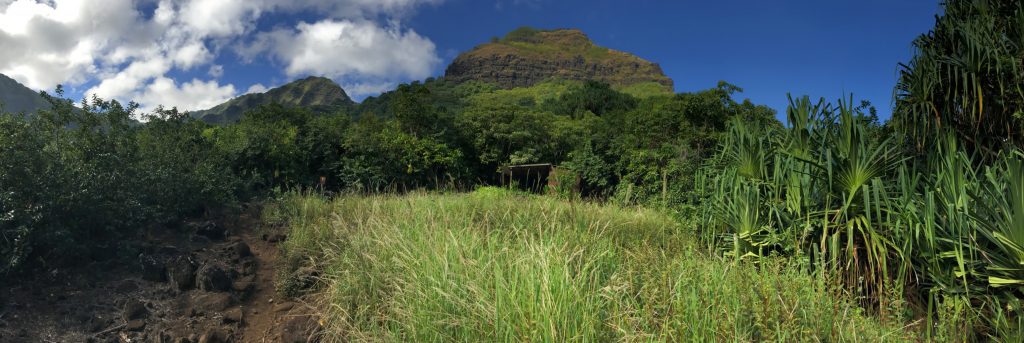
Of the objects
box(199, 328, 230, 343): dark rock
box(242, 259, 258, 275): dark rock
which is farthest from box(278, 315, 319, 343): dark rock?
box(242, 259, 258, 275): dark rock

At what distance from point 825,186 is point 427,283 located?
13.5 feet

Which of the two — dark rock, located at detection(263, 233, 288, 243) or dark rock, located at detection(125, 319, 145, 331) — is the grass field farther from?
dark rock, located at detection(125, 319, 145, 331)

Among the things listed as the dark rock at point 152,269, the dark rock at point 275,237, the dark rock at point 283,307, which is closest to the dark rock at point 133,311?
the dark rock at point 152,269

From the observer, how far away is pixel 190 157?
8.55 m

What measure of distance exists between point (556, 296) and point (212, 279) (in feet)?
12.9

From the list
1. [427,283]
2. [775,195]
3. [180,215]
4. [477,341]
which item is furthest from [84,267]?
[775,195]

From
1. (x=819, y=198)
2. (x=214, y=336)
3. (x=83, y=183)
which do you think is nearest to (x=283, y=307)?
(x=214, y=336)

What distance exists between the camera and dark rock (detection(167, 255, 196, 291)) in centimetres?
508

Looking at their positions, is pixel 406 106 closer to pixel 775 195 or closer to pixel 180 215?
pixel 180 215

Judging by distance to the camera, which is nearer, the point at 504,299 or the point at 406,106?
the point at 504,299

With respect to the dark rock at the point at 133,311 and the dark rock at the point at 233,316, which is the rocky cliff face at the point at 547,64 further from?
the dark rock at the point at 133,311

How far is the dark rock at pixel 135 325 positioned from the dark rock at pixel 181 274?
0.61 meters

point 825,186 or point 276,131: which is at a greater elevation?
point 276,131

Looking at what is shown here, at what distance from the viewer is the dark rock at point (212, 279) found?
5.13 metres
